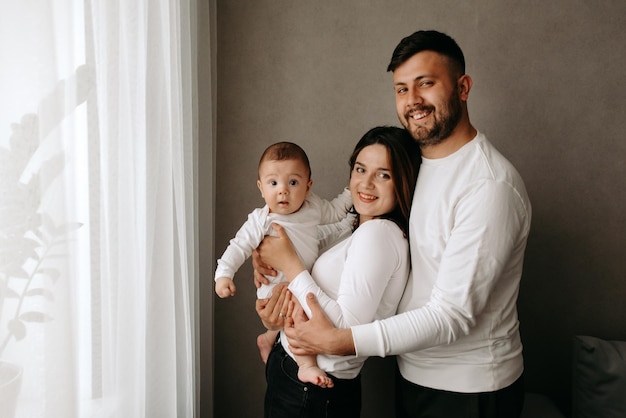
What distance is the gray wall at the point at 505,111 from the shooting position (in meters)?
1.94

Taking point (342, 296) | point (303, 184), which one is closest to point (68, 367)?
point (342, 296)

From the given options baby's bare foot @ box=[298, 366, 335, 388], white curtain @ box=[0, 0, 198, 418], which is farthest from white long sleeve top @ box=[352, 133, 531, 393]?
white curtain @ box=[0, 0, 198, 418]

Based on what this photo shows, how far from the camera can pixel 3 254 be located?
2.54 feet

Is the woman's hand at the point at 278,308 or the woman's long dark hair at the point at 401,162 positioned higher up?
the woman's long dark hair at the point at 401,162

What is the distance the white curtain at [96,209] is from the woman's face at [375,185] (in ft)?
1.91

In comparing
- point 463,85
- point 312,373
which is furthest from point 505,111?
point 312,373

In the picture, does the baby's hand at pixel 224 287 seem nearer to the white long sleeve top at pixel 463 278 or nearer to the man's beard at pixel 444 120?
the white long sleeve top at pixel 463 278

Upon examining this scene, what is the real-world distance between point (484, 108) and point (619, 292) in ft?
3.28

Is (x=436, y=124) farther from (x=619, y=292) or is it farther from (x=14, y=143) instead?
(x=619, y=292)

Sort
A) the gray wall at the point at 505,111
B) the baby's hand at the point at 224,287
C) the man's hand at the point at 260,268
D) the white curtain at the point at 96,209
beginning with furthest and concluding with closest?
the gray wall at the point at 505,111
the man's hand at the point at 260,268
the baby's hand at the point at 224,287
the white curtain at the point at 96,209

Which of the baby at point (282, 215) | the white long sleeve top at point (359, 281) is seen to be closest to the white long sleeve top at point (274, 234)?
the baby at point (282, 215)

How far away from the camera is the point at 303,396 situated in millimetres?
1370

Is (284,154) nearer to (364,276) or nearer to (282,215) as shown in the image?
(282,215)

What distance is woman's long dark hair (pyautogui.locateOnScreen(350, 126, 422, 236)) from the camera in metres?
1.46
